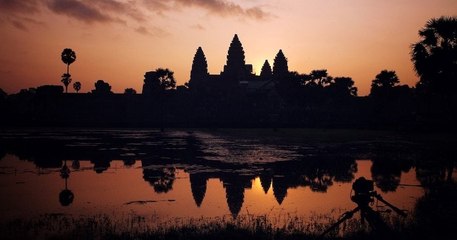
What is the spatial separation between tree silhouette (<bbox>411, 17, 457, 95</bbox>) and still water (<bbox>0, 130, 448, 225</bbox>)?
566cm

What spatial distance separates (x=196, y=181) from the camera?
20984 mm

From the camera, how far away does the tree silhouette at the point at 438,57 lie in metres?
31.9

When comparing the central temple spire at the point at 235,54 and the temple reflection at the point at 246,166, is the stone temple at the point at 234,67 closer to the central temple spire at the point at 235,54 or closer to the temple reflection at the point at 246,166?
the central temple spire at the point at 235,54

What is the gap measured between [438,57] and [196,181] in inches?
880

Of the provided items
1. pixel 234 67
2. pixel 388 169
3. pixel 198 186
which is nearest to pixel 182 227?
pixel 198 186

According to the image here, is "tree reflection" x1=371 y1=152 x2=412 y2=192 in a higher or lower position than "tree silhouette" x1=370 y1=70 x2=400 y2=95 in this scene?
lower

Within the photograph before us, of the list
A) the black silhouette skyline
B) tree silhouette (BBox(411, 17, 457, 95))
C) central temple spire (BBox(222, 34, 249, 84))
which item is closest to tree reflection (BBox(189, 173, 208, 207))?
tree silhouette (BBox(411, 17, 457, 95))

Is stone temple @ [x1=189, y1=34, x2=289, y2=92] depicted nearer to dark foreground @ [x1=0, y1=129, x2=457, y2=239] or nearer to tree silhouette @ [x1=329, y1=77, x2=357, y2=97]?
tree silhouette @ [x1=329, y1=77, x2=357, y2=97]

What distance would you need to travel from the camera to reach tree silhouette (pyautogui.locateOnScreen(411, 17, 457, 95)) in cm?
3192

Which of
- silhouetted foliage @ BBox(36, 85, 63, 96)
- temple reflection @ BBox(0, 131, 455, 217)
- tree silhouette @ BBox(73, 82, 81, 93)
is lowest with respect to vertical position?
temple reflection @ BBox(0, 131, 455, 217)

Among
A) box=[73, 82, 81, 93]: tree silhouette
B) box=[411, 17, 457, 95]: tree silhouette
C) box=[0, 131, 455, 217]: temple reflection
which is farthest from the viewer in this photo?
box=[73, 82, 81, 93]: tree silhouette

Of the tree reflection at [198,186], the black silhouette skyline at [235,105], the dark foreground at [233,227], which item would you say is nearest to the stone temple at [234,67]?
the black silhouette skyline at [235,105]

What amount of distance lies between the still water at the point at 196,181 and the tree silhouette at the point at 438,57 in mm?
5663

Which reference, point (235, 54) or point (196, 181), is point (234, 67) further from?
point (196, 181)
